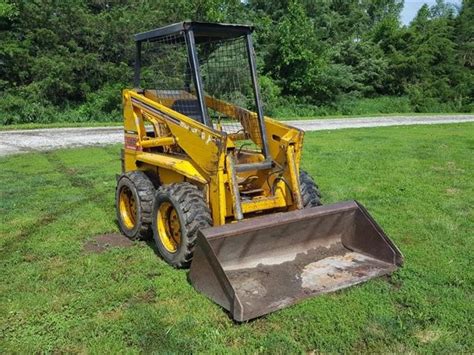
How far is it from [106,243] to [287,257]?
2.09 metres

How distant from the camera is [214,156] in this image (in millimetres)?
4367

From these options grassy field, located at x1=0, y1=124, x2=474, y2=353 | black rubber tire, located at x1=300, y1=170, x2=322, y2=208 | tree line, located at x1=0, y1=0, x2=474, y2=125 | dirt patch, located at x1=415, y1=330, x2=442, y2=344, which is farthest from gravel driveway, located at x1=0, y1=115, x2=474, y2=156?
dirt patch, located at x1=415, y1=330, x2=442, y2=344

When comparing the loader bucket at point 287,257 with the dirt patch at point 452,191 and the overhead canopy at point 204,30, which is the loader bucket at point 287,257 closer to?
the overhead canopy at point 204,30

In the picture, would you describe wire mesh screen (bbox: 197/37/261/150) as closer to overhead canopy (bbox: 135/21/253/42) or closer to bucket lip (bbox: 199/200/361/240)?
overhead canopy (bbox: 135/21/253/42)

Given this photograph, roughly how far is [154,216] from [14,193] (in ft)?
12.5

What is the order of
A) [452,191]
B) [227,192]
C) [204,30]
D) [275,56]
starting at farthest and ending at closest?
[275,56] → [452,191] → [204,30] → [227,192]

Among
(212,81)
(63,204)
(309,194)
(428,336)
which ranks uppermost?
(212,81)

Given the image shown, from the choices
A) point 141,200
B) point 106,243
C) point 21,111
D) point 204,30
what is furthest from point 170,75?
point 21,111

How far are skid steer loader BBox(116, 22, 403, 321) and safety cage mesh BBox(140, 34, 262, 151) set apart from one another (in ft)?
0.05

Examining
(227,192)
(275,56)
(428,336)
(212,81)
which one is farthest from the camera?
(275,56)

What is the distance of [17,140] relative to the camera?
1382cm

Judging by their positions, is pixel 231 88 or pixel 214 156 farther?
pixel 231 88

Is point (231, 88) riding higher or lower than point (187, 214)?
higher

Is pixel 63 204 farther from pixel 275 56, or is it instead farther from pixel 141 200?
pixel 275 56
